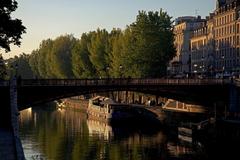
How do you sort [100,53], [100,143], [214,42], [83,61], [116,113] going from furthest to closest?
[83,61] → [100,53] → [214,42] → [116,113] → [100,143]

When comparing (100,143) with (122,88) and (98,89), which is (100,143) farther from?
(122,88)

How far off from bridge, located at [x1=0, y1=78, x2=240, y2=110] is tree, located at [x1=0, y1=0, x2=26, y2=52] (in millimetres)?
20193

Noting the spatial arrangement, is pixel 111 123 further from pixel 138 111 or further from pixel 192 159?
pixel 192 159

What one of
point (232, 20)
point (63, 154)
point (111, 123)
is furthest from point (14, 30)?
point (232, 20)

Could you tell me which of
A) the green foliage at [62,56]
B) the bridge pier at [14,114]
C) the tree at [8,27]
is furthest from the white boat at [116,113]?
the green foliage at [62,56]

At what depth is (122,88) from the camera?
7419cm

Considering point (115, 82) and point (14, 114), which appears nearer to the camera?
point (14, 114)

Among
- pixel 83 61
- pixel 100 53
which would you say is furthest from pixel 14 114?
pixel 83 61

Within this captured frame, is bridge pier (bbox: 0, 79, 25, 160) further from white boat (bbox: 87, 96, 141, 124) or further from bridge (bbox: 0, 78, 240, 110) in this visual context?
white boat (bbox: 87, 96, 141, 124)

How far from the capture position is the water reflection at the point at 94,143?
58359 millimetres

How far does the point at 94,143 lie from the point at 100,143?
696mm

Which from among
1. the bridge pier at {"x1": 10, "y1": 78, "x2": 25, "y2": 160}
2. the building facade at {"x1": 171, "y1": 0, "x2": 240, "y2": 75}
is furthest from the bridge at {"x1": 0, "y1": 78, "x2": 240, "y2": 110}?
the building facade at {"x1": 171, "y1": 0, "x2": 240, "y2": 75}

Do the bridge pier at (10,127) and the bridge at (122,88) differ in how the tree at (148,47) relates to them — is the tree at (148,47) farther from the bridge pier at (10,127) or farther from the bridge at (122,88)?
the bridge pier at (10,127)

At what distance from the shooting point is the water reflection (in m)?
58.4
